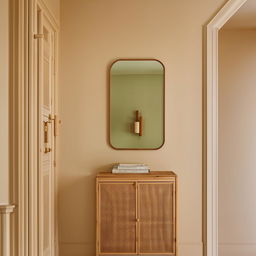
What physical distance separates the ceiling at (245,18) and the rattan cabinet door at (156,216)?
2.04 m

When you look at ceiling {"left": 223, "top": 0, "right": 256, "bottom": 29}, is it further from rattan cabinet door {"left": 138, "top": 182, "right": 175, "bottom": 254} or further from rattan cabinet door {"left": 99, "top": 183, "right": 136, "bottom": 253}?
rattan cabinet door {"left": 99, "top": 183, "right": 136, "bottom": 253}

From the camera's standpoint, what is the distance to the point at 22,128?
3018 millimetres

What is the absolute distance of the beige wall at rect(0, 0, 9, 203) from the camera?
2.79 m

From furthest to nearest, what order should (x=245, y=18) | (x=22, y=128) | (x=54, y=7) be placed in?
(x=245, y=18) → (x=54, y=7) → (x=22, y=128)

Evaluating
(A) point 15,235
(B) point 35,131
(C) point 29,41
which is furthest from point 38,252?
(C) point 29,41

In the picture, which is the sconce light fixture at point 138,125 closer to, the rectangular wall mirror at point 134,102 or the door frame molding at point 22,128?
the rectangular wall mirror at point 134,102

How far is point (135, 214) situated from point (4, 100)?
5.49ft

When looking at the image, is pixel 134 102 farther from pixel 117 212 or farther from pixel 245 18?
pixel 245 18

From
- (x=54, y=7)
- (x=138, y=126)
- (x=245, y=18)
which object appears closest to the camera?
(x=54, y=7)

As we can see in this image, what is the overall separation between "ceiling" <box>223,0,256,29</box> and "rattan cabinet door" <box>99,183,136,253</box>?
2203mm

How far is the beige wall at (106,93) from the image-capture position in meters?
4.33

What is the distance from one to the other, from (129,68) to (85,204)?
140 cm

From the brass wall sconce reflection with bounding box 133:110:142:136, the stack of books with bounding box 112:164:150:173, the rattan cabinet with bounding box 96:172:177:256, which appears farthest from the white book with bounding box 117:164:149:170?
the brass wall sconce reflection with bounding box 133:110:142:136

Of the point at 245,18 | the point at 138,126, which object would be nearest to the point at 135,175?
the point at 138,126
